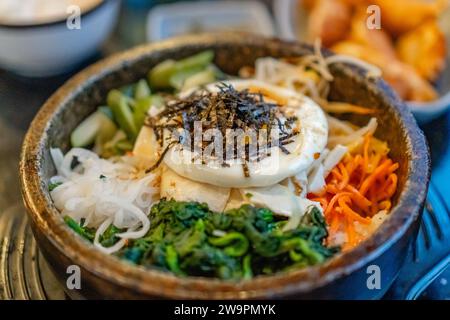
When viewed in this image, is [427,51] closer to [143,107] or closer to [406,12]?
[406,12]

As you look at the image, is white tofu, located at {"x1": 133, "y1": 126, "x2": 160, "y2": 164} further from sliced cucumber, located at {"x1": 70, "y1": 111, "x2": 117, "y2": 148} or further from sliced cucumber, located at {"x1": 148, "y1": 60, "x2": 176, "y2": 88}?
sliced cucumber, located at {"x1": 148, "y1": 60, "x2": 176, "y2": 88}

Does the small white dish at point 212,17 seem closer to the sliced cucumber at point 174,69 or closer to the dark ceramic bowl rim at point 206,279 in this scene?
the sliced cucumber at point 174,69

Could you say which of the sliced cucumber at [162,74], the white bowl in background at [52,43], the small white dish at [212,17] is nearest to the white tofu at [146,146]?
the sliced cucumber at [162,74]

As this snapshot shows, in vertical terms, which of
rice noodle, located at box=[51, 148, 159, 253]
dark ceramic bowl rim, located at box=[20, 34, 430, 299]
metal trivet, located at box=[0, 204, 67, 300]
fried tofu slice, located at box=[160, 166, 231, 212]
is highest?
dark ceramic bowl rim, located at box=[20, 34, 430, 299]

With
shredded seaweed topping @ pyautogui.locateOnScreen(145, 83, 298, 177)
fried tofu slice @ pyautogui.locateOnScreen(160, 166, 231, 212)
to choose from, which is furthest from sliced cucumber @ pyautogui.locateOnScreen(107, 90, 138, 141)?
fried tofu slice @ pyautogui.locateOnScreen(160, 166, 231, 212)

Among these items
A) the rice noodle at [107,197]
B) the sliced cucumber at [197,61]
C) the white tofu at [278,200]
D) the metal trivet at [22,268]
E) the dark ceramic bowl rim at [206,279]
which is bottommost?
the metal trivet at [22,268]

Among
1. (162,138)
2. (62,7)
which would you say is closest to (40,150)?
(162,138)

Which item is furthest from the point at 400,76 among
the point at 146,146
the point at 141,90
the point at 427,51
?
the point at 146,146
